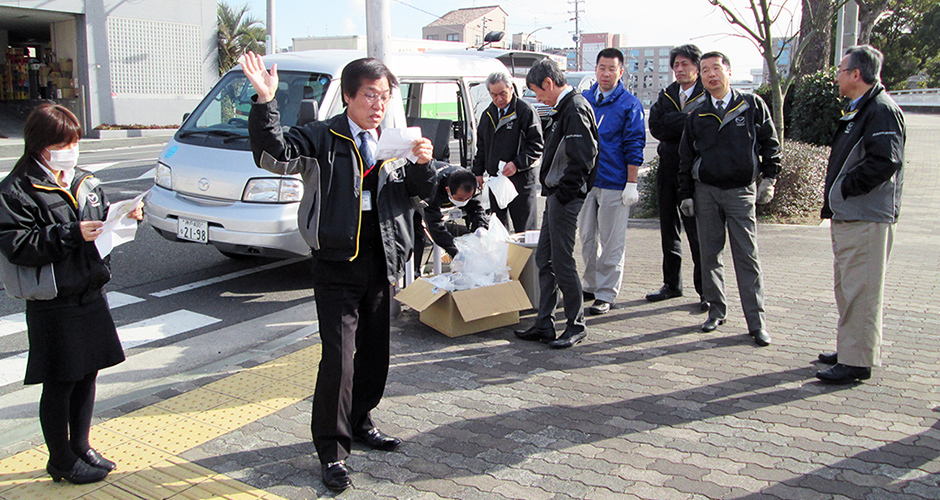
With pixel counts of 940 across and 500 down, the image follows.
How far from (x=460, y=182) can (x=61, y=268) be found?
190cm

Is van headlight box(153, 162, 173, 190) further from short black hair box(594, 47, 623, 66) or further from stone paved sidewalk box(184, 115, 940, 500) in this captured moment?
short black hair box(594, 47, 623, 66)

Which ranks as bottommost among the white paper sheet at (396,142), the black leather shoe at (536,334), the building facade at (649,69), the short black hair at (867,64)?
the black leather shoe at (536,334)

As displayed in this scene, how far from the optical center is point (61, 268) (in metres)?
3.15

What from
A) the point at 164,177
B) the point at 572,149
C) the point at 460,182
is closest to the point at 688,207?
the point at 572,149

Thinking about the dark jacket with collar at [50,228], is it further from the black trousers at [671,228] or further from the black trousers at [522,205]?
the black trousers at [671,228]

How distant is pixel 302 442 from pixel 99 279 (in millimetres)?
1270

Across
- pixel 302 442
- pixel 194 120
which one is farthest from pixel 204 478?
pixel 194 120

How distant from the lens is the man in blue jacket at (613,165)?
19.2 feet

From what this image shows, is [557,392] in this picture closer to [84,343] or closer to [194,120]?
[84,343]

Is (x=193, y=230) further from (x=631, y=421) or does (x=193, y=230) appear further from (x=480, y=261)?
(x=631, y=421)

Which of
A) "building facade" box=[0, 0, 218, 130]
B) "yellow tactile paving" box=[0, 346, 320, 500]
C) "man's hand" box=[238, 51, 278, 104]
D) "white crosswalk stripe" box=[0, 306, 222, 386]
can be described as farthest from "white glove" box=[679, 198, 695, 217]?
"building facade" box=[0, 0, 218, 130]

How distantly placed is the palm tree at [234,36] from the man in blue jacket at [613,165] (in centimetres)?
2768

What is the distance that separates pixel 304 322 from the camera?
5871 mm

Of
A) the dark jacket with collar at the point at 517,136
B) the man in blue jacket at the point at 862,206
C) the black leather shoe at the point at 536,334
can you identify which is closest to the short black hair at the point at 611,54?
the dark jacket with collar at the point at 517,136
